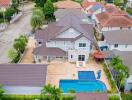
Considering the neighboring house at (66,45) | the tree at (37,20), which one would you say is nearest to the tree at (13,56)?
the neighboring house at (66,45)

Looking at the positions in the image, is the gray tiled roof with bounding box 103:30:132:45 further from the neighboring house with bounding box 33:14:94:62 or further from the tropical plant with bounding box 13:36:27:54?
the tropical plant with bounding box 13:36:27:54

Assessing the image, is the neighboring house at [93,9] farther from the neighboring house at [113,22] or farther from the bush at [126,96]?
the bush at [126,96]

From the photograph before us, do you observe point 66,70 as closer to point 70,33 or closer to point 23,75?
point 70,33

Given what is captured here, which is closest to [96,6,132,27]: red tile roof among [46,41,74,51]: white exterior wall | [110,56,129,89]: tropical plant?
[46,41,74,51]: white exterior wall

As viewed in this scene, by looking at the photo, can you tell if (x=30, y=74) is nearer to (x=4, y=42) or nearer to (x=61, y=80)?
(x=61, y=80)

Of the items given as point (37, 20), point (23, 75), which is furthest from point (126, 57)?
point (37, 20)

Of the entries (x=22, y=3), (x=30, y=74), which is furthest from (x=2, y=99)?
(x=22, y=3)
